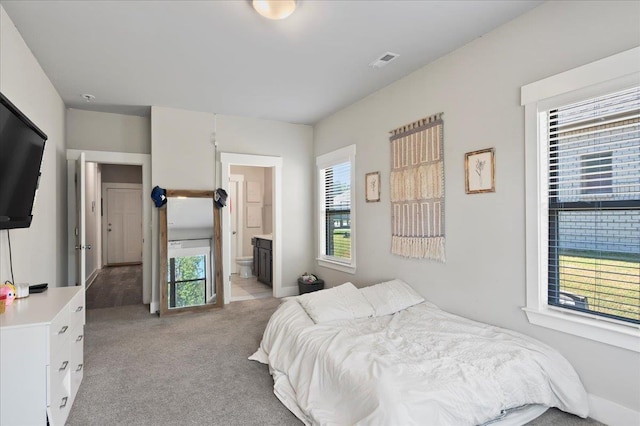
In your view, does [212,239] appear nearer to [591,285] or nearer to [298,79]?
[298,79]

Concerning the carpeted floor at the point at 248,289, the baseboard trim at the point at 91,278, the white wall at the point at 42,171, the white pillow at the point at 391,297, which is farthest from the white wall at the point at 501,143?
the baseboard trim at the point at 91,278

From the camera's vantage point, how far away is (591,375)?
6.85 feet

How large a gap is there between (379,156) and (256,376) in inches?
106

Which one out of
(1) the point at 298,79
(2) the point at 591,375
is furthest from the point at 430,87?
(2) the point at 591,375

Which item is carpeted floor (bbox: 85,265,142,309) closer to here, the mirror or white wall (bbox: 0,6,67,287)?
white wall (bbox: 0,6,67,287)

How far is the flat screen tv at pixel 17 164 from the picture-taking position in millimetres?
1974

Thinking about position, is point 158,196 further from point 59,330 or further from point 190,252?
point 59,330

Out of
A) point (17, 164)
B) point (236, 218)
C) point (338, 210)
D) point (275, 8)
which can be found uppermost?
point (275, 8)

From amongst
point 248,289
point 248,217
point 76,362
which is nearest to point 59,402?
point 76,362

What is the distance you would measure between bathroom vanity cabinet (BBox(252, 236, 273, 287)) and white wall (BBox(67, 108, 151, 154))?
7.91ft

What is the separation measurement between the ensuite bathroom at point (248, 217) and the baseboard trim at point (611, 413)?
16.6 feet

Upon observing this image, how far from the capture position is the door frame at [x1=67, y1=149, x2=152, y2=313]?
4.47m

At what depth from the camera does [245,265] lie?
6820 mm

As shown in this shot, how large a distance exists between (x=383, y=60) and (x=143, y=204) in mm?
3655
